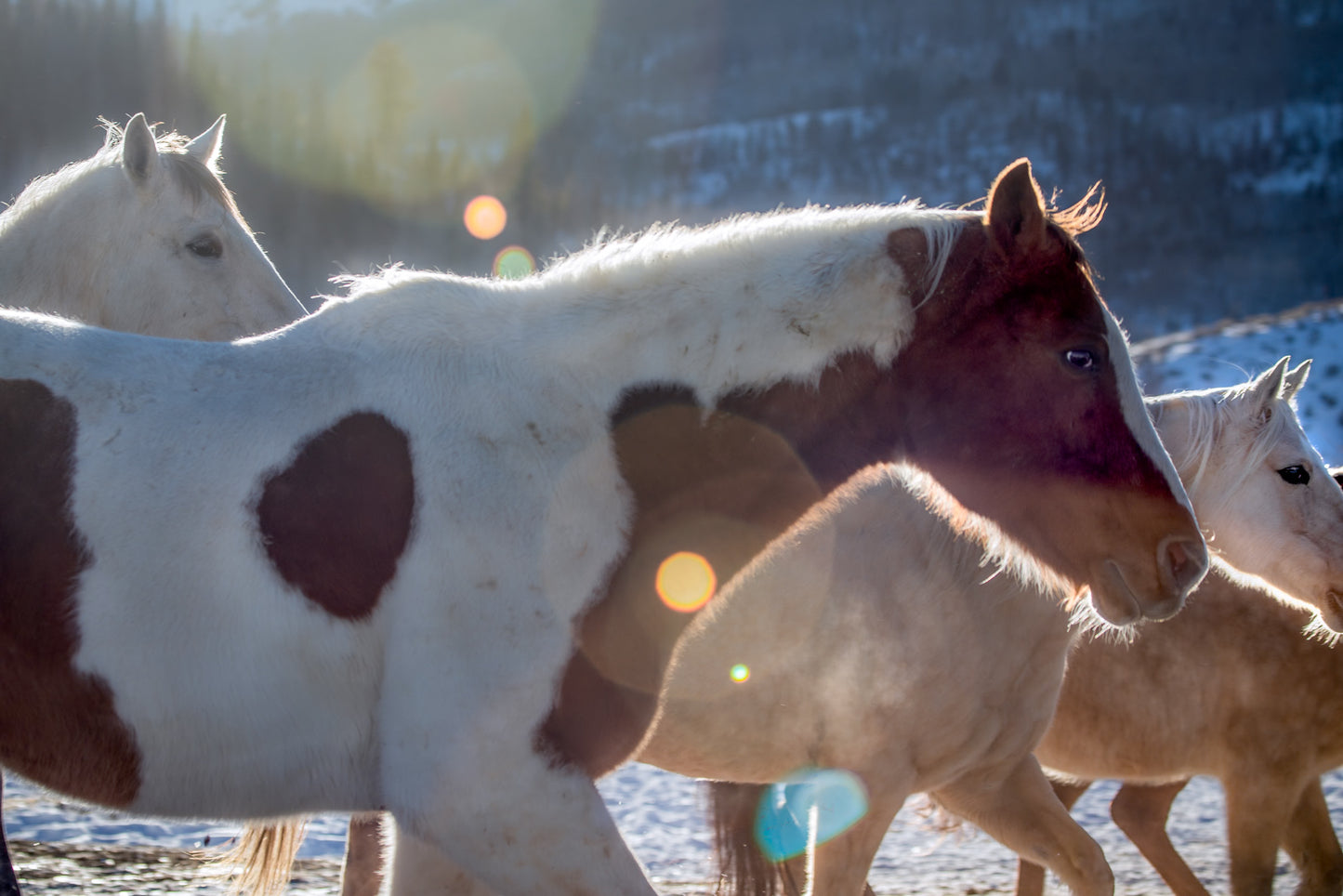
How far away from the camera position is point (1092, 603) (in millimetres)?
2418

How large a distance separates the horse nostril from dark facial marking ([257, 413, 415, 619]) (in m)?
Answer: 1.64

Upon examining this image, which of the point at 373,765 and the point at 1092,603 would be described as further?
the point at 1092,603

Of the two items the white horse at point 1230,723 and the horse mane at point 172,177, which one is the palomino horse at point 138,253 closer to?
the horse mane at point 172,177

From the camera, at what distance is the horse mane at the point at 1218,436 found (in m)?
4.32

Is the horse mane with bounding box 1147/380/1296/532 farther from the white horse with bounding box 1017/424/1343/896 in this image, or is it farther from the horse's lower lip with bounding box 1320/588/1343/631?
the white horse with bounding box 1017/424/1343/896

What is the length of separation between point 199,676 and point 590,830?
2.63 feet

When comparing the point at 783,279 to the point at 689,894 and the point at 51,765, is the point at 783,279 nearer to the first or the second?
the point at 51,765

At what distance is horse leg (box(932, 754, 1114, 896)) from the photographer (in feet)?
13.1

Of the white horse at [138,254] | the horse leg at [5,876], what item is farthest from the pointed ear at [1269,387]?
the horse leg at [5,876]

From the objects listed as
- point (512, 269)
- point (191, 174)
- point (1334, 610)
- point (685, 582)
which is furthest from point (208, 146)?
point (1334, 610)

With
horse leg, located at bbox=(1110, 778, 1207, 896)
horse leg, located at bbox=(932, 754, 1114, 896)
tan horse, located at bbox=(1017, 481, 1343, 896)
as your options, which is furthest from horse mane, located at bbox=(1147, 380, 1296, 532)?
horse leg, located at bbox=(1110, 778, 1207, 896)

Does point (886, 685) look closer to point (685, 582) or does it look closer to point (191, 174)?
point (685, 582)

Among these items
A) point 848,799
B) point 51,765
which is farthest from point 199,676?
point 848,799

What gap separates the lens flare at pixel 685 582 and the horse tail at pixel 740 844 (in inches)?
108
